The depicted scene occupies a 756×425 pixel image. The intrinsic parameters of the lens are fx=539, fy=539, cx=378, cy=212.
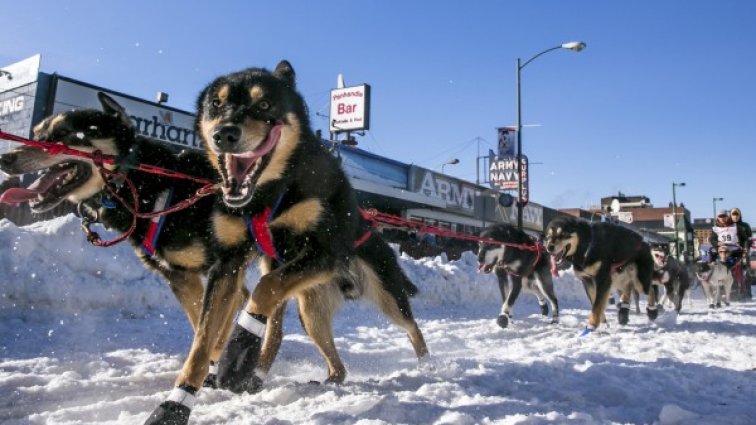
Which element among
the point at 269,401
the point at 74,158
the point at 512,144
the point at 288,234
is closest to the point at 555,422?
the point at 269,401

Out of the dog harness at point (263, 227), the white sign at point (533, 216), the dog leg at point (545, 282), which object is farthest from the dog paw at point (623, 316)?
the white sign at point (533, 216)

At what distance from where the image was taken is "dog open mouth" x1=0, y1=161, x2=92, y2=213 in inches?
119

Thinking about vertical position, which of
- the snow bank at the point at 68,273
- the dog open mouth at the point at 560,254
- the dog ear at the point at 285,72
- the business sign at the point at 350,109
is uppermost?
the business sign at the point at 350,109

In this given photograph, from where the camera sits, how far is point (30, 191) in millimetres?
3047

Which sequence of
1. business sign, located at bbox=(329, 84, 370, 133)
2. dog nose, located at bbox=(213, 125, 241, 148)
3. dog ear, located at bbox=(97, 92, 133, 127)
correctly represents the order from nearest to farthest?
dog nose, located at bbox=(213, 125, 241, 148) < dog ear, located at bbox=(97, 92, 133, 127) < business sign, located at bbox=(329, 84, 370, 133)

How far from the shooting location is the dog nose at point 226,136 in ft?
7.43

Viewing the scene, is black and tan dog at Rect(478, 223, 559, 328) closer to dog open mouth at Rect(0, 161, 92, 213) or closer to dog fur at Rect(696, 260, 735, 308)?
dog open mouth at Rect(0, 161, 92, 213)

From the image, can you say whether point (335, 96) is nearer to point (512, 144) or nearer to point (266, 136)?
point (512, 144)

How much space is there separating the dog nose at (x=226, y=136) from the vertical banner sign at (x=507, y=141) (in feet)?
63.7

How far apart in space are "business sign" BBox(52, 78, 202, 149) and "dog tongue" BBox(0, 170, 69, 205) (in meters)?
11.0

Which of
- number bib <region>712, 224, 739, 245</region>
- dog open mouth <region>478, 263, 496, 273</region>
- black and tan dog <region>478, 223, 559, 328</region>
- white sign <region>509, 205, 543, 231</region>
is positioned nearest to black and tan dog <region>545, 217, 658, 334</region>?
black and tan dog <region>478, 223, 559, 328</region>

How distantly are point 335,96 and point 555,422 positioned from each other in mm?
25793

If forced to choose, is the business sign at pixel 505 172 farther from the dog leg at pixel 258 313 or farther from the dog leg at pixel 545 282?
the dog leg at pixel 258 313

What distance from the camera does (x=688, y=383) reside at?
121 inches
